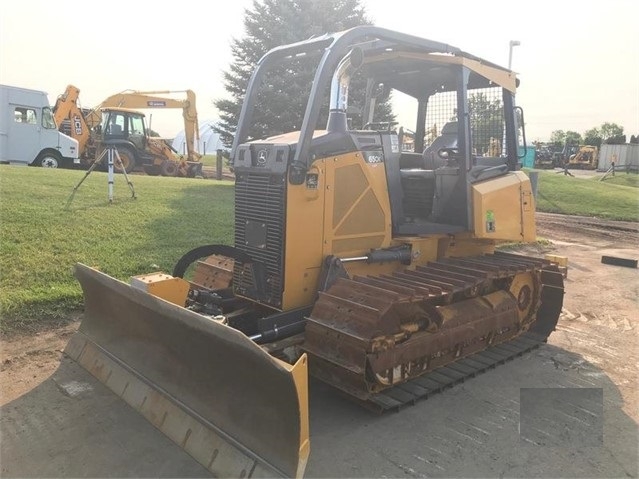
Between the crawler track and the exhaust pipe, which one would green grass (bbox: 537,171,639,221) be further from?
the exhaust pipe

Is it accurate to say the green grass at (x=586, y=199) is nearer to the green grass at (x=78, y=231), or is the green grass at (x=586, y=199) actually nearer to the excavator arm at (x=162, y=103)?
the green grass at (x=78, y=231)

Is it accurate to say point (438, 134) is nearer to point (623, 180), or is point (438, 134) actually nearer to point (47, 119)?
point (47, 119)

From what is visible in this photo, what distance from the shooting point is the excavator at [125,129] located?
2309cm

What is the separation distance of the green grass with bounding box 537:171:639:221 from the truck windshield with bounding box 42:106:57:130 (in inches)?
732

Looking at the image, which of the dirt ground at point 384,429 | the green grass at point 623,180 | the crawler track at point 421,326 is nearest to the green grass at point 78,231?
the dirt ground at point 384,429

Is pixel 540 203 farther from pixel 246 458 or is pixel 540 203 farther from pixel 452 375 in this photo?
pixel 246 458

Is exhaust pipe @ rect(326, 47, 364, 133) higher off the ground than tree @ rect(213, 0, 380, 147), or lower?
lower

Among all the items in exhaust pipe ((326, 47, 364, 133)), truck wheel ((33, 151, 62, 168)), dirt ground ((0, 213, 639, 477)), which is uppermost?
exhaust pipe ((326, 47, 364, 133))

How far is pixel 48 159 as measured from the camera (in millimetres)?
21219

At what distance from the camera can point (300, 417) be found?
3115mm

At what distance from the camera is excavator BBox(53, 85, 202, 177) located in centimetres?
2309

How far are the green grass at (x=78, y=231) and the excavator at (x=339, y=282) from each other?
1.46 metres

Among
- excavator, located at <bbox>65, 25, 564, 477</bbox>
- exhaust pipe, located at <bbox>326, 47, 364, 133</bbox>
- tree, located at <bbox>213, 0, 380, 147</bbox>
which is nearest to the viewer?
excavator, located at <bbox>65, 25, 564, 477</bbox>

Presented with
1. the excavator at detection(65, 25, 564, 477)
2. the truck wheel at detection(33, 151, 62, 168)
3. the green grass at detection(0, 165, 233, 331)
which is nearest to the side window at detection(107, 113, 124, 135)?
the truck wheel at detection(33, 151, 62, 168)
